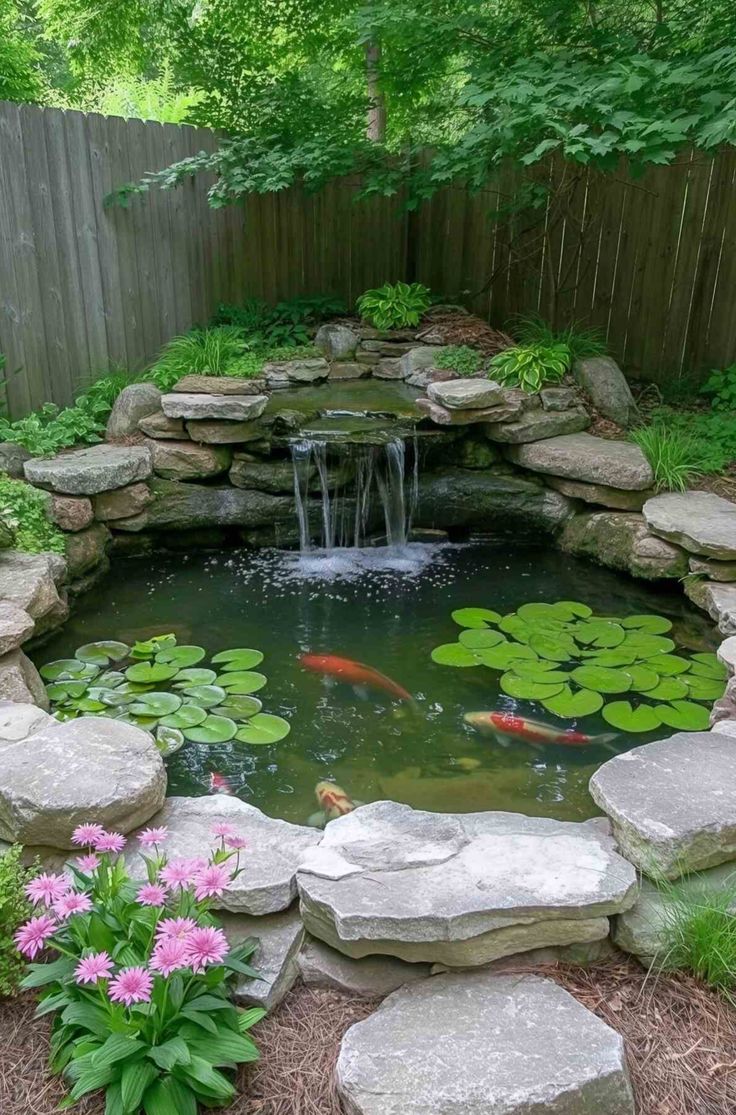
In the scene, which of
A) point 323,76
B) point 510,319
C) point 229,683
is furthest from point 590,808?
point 323,76

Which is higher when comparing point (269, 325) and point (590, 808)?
point (269, 325)

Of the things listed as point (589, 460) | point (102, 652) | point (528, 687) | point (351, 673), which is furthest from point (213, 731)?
point (589, 460)

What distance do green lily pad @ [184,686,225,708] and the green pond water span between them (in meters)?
0.20

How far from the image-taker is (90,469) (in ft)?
14.8

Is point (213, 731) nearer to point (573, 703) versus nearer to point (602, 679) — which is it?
point (573, 703)

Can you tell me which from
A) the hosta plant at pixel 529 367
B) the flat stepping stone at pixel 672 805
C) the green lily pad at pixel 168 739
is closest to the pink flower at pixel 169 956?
the flat stepping stone at pixel 672 805

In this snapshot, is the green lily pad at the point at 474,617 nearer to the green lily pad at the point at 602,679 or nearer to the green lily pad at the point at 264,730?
the green lily pad at the point at 602,679

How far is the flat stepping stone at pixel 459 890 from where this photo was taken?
176 cm

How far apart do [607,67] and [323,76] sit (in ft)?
12.5

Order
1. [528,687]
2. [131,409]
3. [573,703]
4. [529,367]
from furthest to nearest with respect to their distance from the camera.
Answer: [529,367], [131,409], [528,687], [573,703]

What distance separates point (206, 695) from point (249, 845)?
1.39 meters

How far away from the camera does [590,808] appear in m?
2.81

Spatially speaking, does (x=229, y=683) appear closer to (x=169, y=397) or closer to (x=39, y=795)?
(x=39, y=795)

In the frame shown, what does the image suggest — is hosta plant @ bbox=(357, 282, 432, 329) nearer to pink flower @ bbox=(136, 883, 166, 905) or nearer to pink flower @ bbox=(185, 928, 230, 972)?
pink flower @ bbox=(136, 883, 166, 905)
